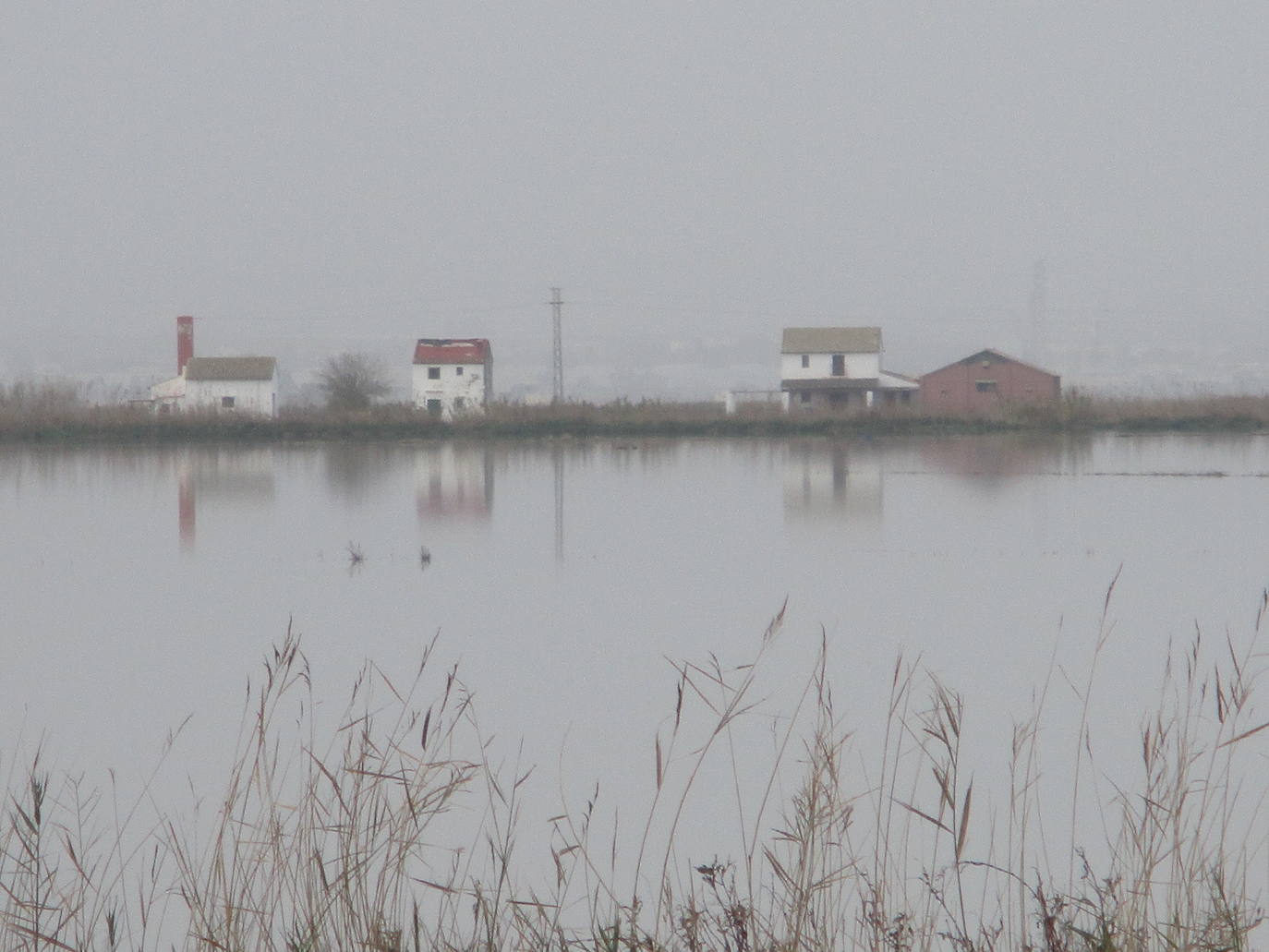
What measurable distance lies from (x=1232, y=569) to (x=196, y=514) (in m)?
10.3

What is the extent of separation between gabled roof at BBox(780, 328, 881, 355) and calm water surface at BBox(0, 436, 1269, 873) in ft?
104

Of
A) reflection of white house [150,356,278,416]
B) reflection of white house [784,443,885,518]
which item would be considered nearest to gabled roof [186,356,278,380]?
reflection of white house [150,356,278,416]

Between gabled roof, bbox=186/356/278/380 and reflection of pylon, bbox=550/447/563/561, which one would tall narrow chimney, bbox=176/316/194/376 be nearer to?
gabled roof, bbox=186/356/278/380

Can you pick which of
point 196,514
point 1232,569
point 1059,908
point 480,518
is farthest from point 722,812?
point 196,514

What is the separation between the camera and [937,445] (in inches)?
1139

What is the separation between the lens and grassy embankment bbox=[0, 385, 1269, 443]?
33.8 meters

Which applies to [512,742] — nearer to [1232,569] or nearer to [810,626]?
[810,626]

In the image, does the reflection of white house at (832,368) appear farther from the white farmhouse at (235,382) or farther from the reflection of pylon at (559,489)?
the reflection of pylon at (559,489)

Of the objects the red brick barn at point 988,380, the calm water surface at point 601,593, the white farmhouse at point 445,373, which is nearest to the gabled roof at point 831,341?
the red brick barn at point 988,380

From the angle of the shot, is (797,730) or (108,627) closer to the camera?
(797,730)

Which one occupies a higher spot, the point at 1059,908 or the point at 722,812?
the point at 1059,908

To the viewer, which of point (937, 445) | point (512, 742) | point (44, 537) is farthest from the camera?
point (937, 445)

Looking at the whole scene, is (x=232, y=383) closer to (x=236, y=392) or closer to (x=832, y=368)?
(x=236, y=392)

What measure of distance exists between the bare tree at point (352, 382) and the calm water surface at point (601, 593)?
25.2m
